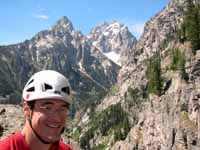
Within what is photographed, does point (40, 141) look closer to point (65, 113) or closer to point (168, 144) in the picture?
point (65, 113)

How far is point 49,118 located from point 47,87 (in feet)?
Answer: 1.79

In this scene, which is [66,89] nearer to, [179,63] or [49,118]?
[49,118]

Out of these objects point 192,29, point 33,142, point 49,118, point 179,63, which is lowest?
point 33,142

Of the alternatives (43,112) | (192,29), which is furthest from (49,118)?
(192,29)

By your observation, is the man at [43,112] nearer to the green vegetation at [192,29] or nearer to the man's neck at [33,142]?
the man's neck at [33,142]

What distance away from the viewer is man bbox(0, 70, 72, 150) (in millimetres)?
6887

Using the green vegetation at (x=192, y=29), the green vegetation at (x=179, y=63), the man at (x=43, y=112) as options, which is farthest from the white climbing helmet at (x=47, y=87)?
the green vegetation at (x=192, y=29)

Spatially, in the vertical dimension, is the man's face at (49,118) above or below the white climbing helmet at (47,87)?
below

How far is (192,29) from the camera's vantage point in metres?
131

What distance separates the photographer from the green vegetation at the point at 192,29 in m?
128

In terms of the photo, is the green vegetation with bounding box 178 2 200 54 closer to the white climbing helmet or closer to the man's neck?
the white climbing helmet

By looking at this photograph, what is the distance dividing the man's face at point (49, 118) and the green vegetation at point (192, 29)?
404 feet

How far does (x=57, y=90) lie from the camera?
23.2 feet

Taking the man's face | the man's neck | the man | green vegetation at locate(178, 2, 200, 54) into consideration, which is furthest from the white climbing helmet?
green vegetation at locate(178, 2, 200, 54)
